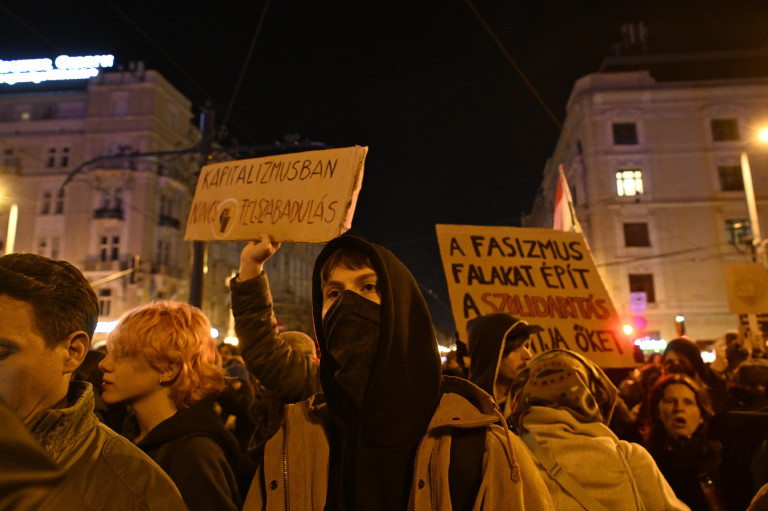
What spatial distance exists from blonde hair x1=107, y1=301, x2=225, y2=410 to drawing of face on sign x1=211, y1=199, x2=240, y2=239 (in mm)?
925

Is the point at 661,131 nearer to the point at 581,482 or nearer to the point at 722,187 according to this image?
the point at 722,187

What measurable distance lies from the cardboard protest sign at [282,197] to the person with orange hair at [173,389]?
78 cm

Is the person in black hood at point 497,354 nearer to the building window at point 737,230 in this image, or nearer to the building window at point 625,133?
the building window at point 625,133

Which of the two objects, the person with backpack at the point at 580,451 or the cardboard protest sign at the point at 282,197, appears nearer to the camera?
the person with backpack at the point at 580,451

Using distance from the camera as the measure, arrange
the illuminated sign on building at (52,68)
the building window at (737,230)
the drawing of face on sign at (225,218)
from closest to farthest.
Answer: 1. the drawing of face on sign at (225,218)
2. the building window at (737,230)
3. the illuminated sign on building at (52,68)

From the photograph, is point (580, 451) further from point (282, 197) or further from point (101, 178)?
point (101, 178)

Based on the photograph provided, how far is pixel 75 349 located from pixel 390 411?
3.03ft

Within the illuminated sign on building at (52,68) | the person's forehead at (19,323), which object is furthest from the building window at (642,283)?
the illuminated sign on building at (52,68)

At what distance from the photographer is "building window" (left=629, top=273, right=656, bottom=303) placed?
34188mm

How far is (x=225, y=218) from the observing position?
142 inches

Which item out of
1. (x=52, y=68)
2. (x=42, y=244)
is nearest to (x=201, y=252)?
(x=42, y=244)

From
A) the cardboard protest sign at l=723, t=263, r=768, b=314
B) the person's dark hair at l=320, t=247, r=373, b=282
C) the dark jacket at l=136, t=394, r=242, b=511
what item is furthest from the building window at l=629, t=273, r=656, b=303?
the person's dark hair at l=320, t=247, r=373, b=282

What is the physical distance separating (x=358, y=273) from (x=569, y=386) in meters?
1.14

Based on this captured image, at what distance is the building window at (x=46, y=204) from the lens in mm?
39156
